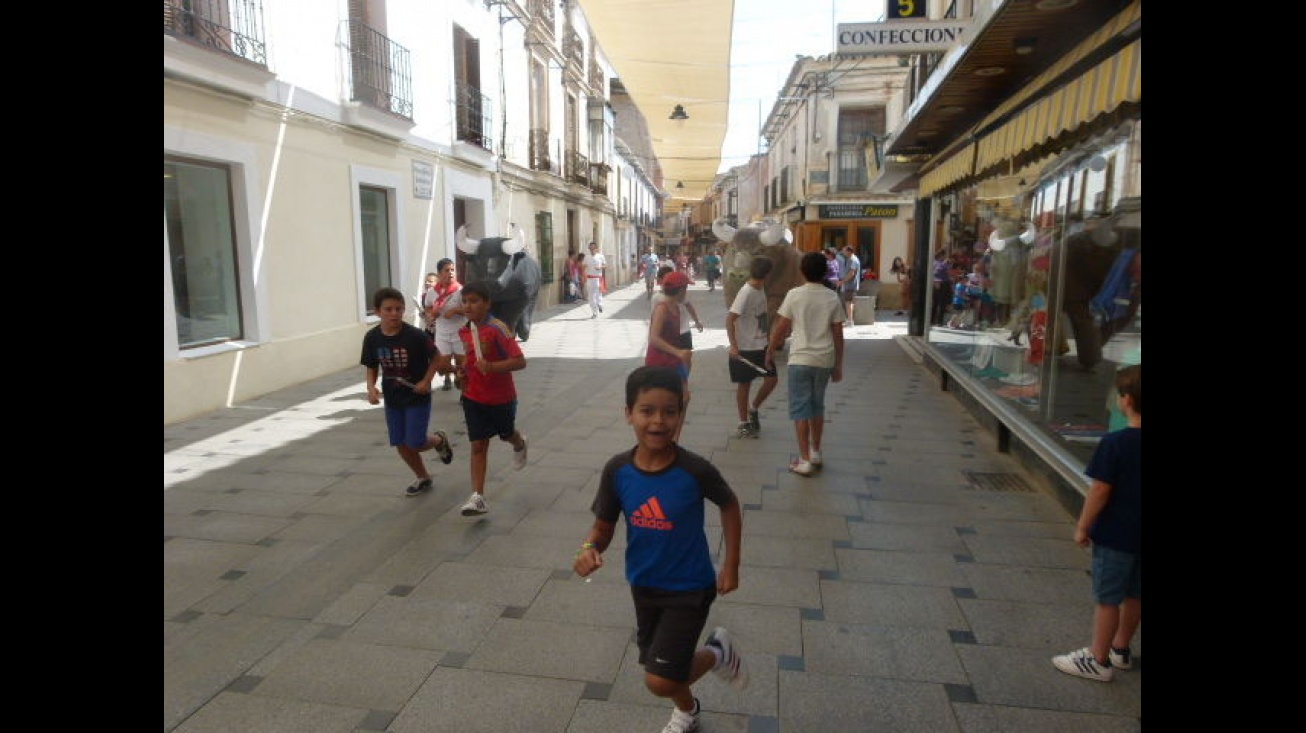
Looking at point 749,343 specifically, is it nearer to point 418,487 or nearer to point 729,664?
point 418,487

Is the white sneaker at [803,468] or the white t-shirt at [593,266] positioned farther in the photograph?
the white t-shirt at [593,266]

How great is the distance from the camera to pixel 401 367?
5.38m

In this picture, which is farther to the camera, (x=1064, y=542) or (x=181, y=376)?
(x=181, y=376)

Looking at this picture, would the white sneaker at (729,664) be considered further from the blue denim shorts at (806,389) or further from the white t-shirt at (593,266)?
the white t-shirt at (593,266)

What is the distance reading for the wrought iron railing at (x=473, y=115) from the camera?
47.5 ft

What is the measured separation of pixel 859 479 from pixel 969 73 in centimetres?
377

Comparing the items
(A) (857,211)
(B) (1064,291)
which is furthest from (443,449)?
(A) (857,211)

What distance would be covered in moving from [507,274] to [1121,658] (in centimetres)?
675

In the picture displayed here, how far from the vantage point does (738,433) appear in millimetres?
7492

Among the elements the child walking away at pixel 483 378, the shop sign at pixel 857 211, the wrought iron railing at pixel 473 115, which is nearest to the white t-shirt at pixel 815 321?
the child walking away at pixel 483 378

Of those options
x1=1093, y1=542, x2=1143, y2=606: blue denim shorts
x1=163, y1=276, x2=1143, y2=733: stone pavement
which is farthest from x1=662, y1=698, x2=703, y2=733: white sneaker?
x1=1093, y1=542, x2=1143, y2=606: blue denim shorts

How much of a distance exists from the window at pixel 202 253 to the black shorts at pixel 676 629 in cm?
714
